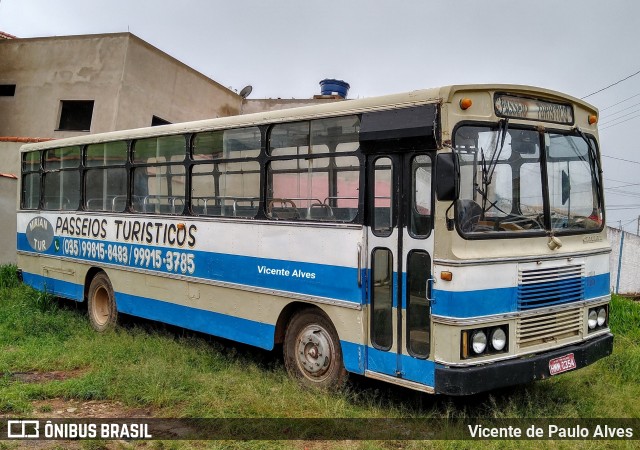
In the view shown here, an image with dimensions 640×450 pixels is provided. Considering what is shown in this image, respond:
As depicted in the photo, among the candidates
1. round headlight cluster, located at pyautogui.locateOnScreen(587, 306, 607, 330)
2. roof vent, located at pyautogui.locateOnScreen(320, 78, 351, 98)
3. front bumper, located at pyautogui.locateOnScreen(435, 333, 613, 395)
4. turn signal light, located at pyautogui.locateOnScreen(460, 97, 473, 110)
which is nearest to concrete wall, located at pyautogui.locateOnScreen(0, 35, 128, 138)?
roof vent, located at pyautogui.locateOnScreen(320, 78, 351, 98)

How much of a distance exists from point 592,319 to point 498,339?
1.48m

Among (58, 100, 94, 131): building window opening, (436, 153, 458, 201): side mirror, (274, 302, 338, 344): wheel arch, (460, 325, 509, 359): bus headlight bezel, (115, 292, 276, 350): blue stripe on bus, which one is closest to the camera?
(436, 153, 458, 201): side mirror

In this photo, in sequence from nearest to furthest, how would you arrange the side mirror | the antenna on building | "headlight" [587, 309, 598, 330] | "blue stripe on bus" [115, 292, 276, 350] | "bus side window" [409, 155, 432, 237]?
the side mirror → "bus side window" [409, 155, 432, 237] → "headlight" [587, 309, 598, 330] → "blue stripe on bus" [115, 292, 276, 350] → the antenna on building

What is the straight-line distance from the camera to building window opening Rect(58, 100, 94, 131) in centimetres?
2041

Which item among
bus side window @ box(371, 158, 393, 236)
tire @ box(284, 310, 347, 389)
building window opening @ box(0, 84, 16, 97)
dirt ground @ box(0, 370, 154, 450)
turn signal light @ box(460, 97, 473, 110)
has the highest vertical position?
building window opening @ box(0, 84, 16, 97)

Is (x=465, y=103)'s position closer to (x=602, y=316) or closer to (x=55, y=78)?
(x=602, y=316)

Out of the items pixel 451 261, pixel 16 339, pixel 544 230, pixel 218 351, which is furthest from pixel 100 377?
pixel 544 230

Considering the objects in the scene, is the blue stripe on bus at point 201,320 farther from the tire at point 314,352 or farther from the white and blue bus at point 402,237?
the tire at point 314,352

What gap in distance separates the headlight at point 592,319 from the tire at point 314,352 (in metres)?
2.43

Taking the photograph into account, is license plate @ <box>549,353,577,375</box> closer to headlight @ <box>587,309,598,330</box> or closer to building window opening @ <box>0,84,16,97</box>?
headlight @ <box>587,309,598,330</box>

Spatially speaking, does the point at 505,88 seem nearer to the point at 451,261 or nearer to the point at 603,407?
the point at 451,261

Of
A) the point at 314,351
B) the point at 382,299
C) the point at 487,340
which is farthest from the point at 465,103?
the point at 314,351

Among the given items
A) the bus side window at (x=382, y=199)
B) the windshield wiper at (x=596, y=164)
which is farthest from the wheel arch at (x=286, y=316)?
the windshield wiper at (x=596, y=164)

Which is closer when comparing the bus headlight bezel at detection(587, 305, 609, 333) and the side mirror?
the side mirror
